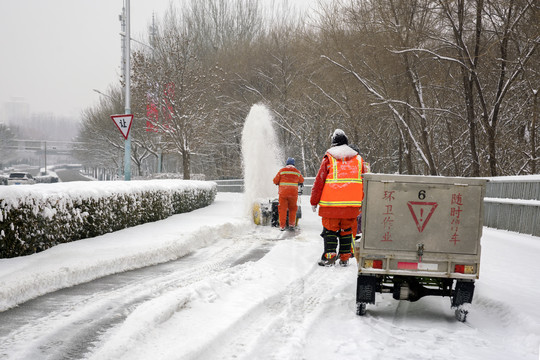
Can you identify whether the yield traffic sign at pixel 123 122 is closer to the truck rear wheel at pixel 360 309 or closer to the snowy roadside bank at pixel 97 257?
the snowy roadside bank at pixel 97 257

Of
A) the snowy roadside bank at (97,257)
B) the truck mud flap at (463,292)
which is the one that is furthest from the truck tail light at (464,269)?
the snowy roadside bank at (97,257)

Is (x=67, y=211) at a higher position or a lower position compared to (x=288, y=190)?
lower

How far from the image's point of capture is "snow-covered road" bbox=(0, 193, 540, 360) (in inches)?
175

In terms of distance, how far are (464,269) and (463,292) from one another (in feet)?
0.94

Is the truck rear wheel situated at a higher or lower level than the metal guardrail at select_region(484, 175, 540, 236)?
lower

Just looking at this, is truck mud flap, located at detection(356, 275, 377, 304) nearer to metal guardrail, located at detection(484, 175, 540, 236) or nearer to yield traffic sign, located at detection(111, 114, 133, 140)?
metal guardrail, located at detection(484, 175, 540, 236)

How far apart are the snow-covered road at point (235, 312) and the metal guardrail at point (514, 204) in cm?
224

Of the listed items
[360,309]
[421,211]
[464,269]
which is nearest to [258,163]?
[360,309]

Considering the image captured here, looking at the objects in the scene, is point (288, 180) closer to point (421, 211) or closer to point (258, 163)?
point (258, 163)

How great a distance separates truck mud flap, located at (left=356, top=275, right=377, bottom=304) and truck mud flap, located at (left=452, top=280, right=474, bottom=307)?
87 centimetres

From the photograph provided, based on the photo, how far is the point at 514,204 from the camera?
1214cm

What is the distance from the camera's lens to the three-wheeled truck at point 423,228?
17.2ft

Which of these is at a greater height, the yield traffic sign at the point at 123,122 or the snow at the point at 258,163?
the yield traffic sign at the point at 123,122

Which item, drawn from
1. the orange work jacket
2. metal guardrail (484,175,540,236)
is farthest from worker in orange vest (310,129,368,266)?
metal guardrail (484,175,540,236)
